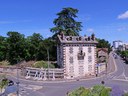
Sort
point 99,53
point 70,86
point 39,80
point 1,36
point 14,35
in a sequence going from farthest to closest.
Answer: point 99,53
point 1,36
point 14,35
point 39,80
point 70,86

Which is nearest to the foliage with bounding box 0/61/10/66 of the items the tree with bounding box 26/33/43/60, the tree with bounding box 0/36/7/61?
the tree with bounding box 0/36/7/61

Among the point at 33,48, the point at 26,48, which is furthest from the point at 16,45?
the point at 33,48

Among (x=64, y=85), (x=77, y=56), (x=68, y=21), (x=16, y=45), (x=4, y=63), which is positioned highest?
(x=68, y=21)

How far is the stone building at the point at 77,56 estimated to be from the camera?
251 feet

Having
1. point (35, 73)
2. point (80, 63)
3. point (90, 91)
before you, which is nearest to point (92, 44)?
point (80, 63)

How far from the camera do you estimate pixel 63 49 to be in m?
76.4

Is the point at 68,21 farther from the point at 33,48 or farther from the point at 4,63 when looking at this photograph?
the point at 4,63

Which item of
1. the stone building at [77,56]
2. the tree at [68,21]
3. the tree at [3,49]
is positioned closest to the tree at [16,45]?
the tree at [3,49]

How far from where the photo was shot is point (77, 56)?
77625 mm

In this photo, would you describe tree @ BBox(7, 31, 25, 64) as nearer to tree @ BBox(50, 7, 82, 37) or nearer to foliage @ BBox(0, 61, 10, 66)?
foliage @ BBox(0, 61, 10, 66)

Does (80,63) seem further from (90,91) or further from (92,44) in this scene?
(90,91)

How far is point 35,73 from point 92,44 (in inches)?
661

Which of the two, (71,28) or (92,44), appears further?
(71,28)

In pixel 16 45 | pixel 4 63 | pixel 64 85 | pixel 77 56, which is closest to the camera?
pixel 64 85
